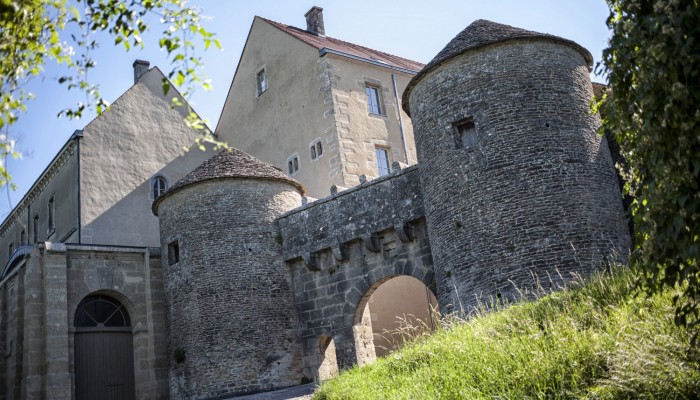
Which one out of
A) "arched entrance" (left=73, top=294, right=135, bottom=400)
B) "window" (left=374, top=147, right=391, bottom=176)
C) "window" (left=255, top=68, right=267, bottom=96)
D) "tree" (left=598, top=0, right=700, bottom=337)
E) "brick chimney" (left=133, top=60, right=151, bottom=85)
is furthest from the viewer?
"window" (left=255, top=68, right=267, bottom=96)

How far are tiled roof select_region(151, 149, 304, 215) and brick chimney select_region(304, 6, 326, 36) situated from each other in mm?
9084

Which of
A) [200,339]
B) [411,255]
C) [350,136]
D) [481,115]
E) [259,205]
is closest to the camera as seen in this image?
[481,115]

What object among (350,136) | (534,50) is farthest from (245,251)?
(534,50)

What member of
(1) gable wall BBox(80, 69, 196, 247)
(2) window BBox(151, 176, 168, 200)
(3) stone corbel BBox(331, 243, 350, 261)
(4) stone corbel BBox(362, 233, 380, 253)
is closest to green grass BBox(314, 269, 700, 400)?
(4) stone corbel BBox(362, 233, 380, 253)

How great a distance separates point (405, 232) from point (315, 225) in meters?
2.70

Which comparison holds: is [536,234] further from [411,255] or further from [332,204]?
[332,204]

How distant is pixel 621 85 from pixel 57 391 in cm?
1431

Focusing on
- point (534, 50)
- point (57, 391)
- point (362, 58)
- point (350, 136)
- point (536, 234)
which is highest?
point (362, 58)

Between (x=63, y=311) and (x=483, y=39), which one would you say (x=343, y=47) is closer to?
(x=483, y=39)

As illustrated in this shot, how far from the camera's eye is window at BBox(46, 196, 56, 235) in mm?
23500

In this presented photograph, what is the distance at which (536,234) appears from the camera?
12297mm

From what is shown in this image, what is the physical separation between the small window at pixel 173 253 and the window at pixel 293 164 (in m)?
6.26

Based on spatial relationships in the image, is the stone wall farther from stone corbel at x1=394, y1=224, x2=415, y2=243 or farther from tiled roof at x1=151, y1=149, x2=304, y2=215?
stone corbel at x1=394, y1=224, x2=415, y2=243

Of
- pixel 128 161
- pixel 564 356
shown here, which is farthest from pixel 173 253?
pixel 564 356
